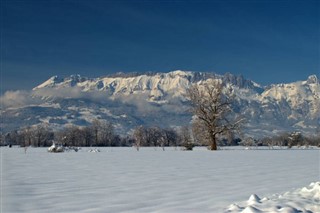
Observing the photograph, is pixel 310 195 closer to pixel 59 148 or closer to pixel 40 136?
pixel 59 148

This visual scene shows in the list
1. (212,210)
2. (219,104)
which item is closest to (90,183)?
(212,210)

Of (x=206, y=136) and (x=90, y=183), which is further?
(x=206, y=136)

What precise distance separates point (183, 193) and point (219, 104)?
1437 inches

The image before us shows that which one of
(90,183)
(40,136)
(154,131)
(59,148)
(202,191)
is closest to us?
(202,191)

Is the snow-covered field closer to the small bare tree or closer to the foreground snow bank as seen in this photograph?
the foreground snow bank

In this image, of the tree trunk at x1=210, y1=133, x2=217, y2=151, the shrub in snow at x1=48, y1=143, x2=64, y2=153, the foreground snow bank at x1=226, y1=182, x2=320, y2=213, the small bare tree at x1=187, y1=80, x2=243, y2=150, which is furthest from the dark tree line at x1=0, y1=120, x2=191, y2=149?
the foreground snow bank at x1=226, y1=182, x2=320, y2=213

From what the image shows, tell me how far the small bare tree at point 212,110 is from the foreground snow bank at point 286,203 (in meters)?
35.9

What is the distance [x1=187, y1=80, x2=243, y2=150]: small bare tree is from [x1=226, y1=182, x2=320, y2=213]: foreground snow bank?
35.9 m

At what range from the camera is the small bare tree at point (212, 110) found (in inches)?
1791

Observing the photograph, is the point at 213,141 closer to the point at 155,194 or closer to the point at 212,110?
the point at 212,110

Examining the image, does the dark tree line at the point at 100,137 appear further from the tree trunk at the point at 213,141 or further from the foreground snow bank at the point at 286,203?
the foreground snow bank at the point at 286,203

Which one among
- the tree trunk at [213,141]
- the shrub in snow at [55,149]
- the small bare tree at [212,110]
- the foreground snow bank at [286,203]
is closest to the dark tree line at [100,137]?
the tree trunk at [213,141]

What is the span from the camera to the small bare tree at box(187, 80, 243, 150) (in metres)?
45.5

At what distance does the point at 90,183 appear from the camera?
1156cm
